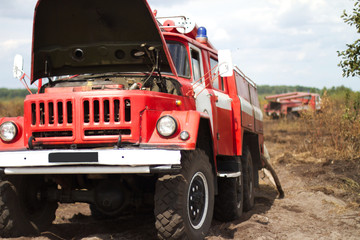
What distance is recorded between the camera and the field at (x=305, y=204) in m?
6.00

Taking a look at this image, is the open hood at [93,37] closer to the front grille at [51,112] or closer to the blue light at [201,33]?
the front grille at [51,112]

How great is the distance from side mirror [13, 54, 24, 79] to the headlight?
0.91 meters

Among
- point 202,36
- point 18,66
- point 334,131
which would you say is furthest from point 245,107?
point 334,131

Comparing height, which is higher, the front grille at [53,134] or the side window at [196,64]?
the side window at [196,64]

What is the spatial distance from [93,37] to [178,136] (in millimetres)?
1808

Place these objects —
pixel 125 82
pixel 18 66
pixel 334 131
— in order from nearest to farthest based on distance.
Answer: pixel 125 82 → pixel 18 66 → pixel 334 131

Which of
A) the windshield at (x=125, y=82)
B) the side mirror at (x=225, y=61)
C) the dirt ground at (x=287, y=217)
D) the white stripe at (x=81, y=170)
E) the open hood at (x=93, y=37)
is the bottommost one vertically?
the dirt ground at (x=287, y=217)

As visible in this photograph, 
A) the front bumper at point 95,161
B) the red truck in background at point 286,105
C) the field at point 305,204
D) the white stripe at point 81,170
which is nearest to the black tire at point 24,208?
the field at point 305,204

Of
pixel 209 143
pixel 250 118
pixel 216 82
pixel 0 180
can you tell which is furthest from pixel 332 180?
pixel 0 180

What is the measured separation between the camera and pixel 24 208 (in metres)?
5.50

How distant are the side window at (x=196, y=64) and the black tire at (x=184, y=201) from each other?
1524 millimetres

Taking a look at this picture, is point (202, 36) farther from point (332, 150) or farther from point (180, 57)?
point (332, 150)

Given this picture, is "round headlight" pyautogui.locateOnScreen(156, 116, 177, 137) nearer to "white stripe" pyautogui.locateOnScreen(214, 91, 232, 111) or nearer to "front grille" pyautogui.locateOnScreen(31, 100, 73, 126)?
"front grille" pyautogui.locateOnScreen(31, 100, 73, 126)

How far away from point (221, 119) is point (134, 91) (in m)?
2.27
